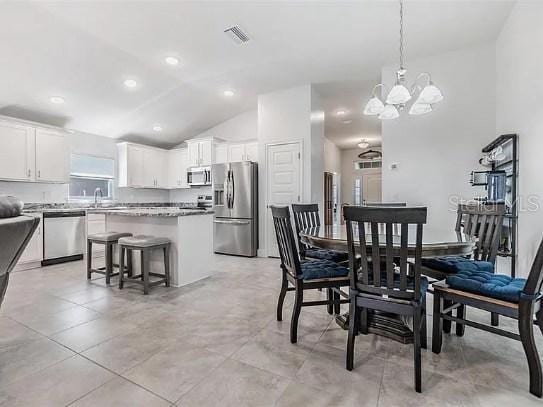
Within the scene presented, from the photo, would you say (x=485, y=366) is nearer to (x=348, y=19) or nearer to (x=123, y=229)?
(x=348, y=19)

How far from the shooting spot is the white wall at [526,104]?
8.28ft

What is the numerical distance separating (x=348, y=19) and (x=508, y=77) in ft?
6.55

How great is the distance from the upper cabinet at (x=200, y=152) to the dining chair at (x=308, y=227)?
3.53 m

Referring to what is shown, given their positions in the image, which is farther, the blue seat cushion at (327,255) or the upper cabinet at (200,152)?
the upper cabinet at (200,152)

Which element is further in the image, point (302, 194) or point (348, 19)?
point (302, 194)

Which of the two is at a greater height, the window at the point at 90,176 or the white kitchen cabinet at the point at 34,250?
the window at the point at 90,176

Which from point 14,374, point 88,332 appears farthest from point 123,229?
point 14,374

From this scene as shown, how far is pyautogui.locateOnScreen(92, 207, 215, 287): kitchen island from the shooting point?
334cm

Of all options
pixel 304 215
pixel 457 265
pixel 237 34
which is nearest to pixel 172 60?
pixel 237 34

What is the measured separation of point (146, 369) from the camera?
1.69 metres

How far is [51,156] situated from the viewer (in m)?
4.74

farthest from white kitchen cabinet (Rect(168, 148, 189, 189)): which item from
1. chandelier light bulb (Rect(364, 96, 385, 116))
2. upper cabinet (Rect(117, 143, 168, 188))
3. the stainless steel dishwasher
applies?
chandelier light bulb (Rect(364, 96, 385, 116))

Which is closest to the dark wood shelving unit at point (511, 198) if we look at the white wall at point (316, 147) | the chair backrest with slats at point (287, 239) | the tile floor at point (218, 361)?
the tile floor at point (218, 361)

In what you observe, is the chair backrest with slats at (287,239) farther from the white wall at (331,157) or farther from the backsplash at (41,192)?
the white wall at (331,157)
